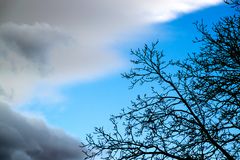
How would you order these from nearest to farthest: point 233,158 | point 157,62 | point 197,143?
point 233,158 < point 197,143 < point 157,62

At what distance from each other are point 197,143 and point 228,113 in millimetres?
873

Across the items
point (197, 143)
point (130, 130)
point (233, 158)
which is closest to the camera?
point (233, 158)

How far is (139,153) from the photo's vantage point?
7.66 metres

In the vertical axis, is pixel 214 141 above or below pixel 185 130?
below

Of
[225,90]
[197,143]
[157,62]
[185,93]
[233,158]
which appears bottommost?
[233,158]

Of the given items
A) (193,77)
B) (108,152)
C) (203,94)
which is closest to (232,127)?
(203,94)

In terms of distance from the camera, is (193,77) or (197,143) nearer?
(197,143)

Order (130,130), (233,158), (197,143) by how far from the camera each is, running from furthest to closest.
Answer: (130,130)
(197,143)
(233,158)

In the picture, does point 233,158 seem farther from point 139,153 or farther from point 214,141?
point 139,153

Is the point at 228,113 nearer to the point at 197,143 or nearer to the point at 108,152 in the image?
the point at 197,143

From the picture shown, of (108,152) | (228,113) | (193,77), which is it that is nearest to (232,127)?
(228,113)

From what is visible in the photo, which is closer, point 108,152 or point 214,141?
point 214,141

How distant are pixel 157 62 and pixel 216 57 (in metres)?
1.45

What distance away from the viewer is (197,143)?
24.7 feet
